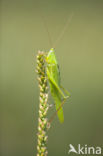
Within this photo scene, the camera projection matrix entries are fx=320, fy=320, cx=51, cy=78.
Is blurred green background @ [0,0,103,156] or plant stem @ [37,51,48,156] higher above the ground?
blurred green background @ [0,0,103,156]

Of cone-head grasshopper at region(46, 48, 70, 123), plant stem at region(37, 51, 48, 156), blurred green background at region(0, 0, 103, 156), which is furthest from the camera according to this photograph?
blurred green background at region(0, 0, 103, 156)

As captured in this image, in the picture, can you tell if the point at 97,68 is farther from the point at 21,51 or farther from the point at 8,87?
the point at 8,87

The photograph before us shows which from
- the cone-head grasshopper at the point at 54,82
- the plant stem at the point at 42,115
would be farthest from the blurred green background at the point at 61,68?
the plant stem at the point at 42,115

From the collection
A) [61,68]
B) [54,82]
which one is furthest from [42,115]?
[61,68]

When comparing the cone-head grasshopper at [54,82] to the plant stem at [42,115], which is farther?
the cone-head grasshopper at [54,82]

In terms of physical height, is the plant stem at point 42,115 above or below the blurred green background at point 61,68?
below

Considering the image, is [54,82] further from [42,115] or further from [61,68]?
[61,68]

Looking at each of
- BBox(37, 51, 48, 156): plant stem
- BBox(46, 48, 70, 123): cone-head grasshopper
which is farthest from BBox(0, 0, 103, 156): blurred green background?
BBox(37, 51, 48, 156): plant stem

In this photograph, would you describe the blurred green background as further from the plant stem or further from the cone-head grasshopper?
the plant stem

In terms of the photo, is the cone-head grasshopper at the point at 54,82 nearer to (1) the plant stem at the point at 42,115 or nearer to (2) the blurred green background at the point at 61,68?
(1) the plant stem at the point at 42,115
